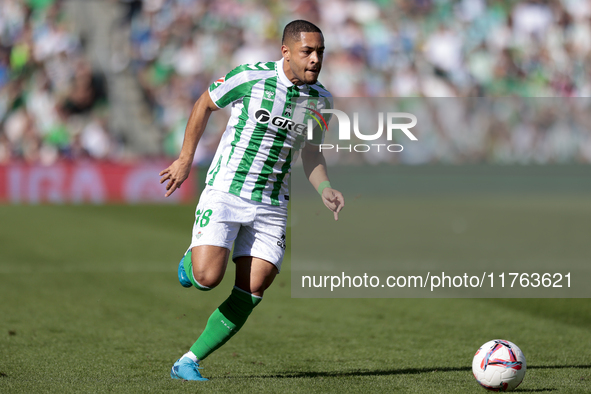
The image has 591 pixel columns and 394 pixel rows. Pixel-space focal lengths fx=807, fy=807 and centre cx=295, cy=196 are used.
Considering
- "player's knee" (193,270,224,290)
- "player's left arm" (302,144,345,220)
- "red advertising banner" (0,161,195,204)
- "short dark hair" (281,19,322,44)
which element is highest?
"red advertising banner" (0,161,195,204)

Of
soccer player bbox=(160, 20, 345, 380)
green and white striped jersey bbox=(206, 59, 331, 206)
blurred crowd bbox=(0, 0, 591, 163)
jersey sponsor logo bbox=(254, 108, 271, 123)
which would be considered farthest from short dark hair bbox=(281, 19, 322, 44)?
blurred crowd bbox=(0, 0, 591, 163)

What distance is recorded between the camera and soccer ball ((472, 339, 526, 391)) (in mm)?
4641

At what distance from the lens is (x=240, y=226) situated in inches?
196

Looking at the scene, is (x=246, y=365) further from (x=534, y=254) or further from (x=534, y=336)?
(x=534, y=254)

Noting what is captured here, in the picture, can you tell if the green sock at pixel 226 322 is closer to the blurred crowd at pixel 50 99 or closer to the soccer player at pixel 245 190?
the soccer player at pixel 245 190

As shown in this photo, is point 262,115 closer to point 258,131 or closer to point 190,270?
point 258,131

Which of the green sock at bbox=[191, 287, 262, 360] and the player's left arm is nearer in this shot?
the green sock at bbox=[191, 287, 262, 360]

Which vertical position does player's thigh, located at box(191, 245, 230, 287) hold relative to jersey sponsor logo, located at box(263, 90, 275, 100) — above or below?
below

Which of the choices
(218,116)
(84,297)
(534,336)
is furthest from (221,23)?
(534,336)

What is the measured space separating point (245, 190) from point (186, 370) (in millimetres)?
1143

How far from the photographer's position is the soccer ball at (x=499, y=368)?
464 cm

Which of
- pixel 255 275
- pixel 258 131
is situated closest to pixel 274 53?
pixel 258 131

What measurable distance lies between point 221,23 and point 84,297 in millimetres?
14408

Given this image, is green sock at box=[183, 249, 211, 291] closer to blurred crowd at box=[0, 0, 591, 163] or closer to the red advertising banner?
the red advertising banner
